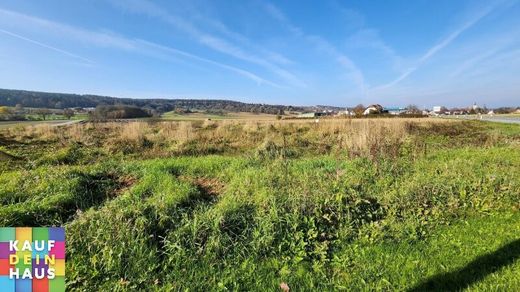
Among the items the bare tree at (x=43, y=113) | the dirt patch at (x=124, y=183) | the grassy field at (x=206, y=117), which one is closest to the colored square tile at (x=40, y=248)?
the dirt patch at (x=124, y=183)

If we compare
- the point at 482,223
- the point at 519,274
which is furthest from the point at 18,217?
the point at 482,223

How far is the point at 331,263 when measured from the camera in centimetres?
359

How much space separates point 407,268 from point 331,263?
81cm

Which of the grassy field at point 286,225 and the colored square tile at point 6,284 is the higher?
the colored square tile at point 6,284

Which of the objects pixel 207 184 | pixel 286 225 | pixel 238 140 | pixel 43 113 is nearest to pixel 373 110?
pixel 238 140

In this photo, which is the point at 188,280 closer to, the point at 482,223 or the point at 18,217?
the point at 18,217

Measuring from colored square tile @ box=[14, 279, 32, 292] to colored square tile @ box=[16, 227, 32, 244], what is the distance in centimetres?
22

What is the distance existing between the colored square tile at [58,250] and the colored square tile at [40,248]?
28mm

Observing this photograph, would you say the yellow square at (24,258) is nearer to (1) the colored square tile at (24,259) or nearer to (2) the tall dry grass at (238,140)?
(1) the colored square tile at (24,259)

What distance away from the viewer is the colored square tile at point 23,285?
1604mm

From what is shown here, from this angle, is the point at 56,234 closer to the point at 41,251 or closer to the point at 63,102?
the point at 41,251

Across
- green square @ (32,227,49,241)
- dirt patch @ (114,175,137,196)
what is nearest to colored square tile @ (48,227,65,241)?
green square @ (32,227,49,241)

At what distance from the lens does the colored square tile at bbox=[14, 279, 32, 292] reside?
5.26 ft

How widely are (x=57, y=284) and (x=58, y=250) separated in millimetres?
188
